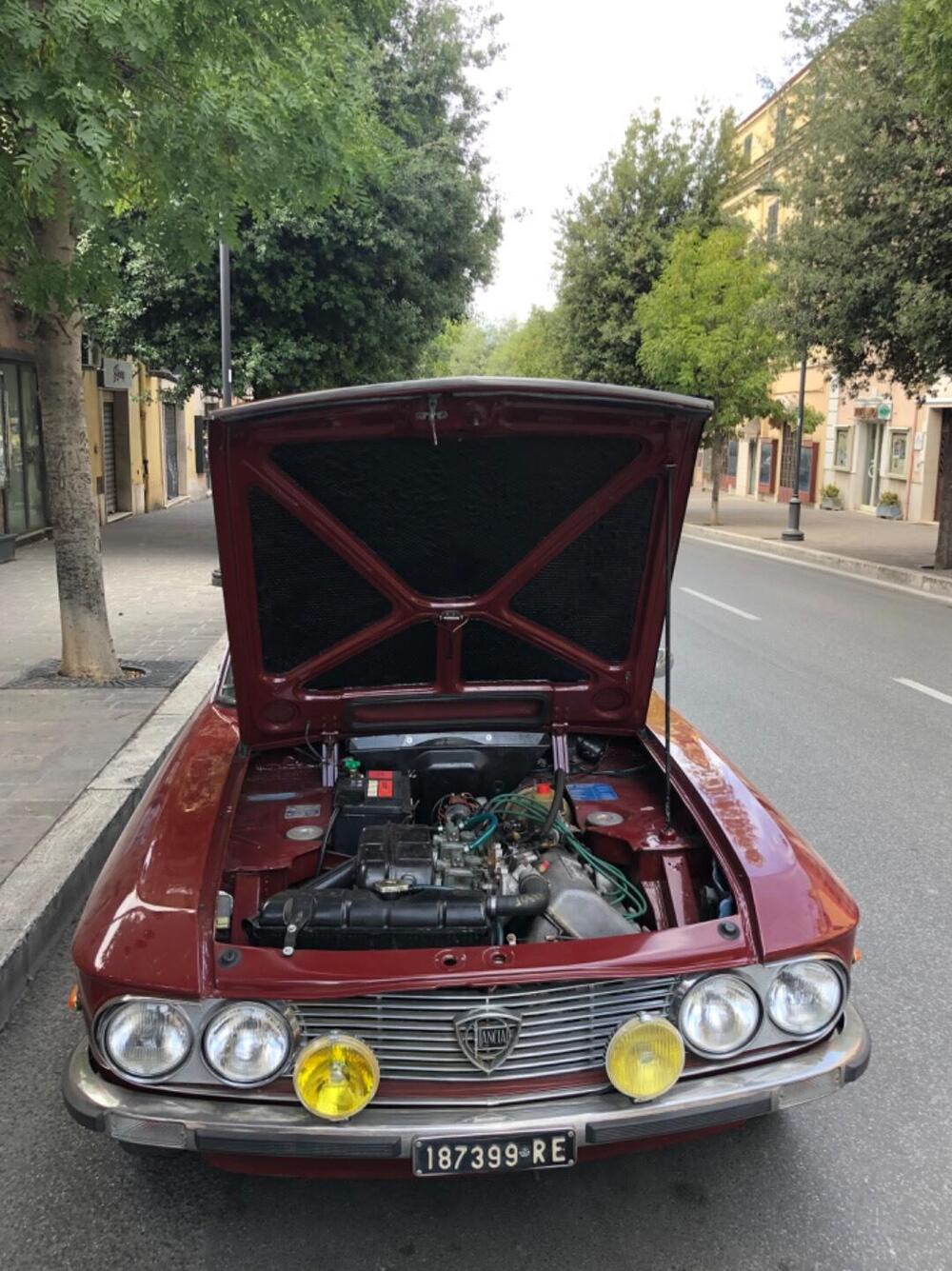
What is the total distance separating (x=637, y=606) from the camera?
11.1 feet

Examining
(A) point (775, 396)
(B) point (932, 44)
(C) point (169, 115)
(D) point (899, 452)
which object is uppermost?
(B) point (932, 44)

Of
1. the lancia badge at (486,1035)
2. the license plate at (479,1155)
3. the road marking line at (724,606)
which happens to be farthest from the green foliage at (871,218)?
the license plate at (479,1155)

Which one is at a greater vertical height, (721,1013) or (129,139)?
(129,139)

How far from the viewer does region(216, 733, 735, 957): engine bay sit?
2656 mm

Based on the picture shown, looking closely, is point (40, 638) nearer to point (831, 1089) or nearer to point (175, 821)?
point (175, 821)

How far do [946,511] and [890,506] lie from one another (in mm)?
11676

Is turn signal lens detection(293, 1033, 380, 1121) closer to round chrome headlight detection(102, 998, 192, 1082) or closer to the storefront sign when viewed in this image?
round chrome headlight detection(102, 998, 192, 1082)

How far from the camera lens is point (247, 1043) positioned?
228cm

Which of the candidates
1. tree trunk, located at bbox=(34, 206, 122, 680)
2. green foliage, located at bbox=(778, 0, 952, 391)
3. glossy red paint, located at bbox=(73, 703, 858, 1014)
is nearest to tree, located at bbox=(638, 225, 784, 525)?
green foliage, located at bbox=(778, 0, 952, 391)

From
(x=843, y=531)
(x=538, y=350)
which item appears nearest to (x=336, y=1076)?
(x=843, y=531)

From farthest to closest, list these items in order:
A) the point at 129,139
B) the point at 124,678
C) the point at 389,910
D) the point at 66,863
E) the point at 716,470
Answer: the point at 716,470, the point at 124,678, the point at 129,139, the point at 66,863, the point at 389,910

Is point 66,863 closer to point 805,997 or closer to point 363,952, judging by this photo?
point 363,952

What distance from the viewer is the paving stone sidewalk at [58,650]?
533 cm

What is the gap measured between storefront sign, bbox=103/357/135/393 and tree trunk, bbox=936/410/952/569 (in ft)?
48.7
